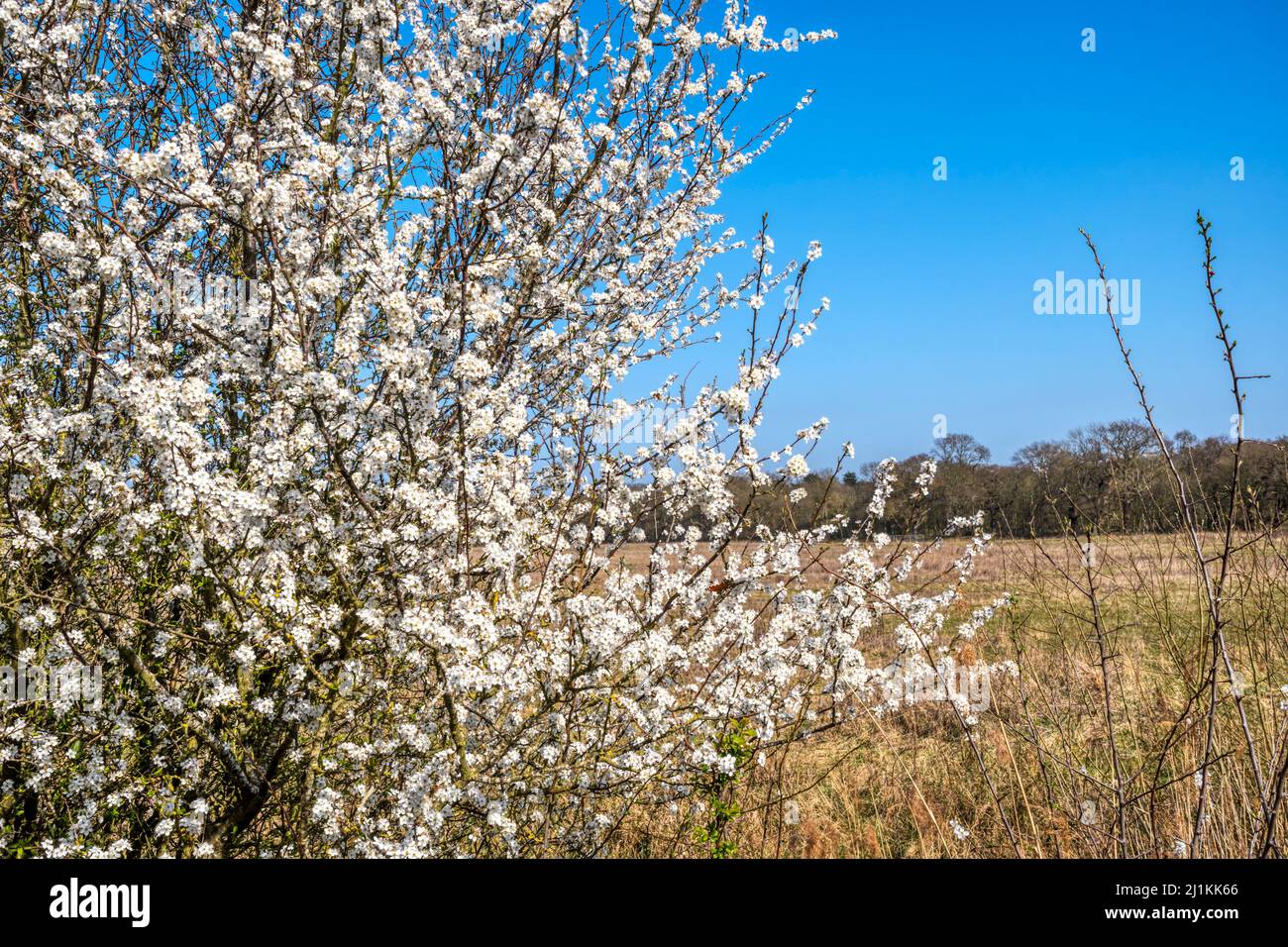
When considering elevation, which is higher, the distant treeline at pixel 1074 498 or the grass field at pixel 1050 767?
the distant treeline at pixel 1074 498

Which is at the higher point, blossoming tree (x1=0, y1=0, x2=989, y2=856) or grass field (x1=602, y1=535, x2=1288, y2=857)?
blossoming tree (x1=0, y1=0, x2=989, y2=856)

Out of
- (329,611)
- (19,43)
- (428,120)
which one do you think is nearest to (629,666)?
(329,611)

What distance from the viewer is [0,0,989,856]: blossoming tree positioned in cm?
282

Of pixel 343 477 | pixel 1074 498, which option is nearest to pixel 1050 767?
pixel 1074 498

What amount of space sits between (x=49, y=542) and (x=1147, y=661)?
852cm

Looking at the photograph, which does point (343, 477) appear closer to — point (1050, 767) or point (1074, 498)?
point (1050, 767)

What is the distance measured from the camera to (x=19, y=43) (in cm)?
314

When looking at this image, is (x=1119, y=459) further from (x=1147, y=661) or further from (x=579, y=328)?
(x=579, y=328)

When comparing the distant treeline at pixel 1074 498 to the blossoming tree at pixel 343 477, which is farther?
the distant treeline at pixel 1074 498

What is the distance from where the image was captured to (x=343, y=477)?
9.13 ft

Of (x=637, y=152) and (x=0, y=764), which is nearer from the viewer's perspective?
(x=0, y=764)

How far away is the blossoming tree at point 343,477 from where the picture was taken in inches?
111

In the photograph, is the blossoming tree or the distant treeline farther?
the distant treeline

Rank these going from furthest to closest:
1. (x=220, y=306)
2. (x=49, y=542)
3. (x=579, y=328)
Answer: (x=579, y=328)
(x=220, y=306)
(x=49, y=542)
